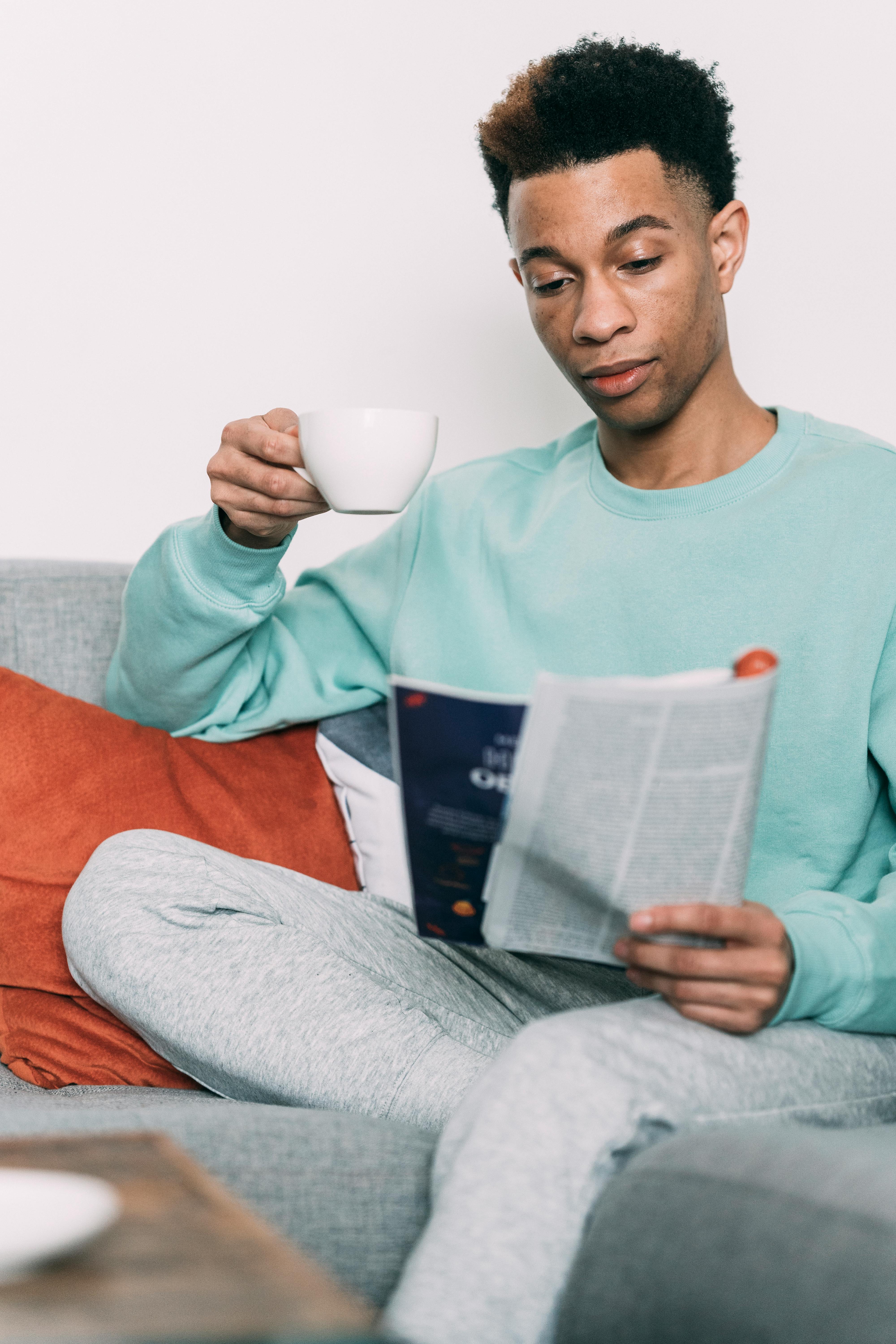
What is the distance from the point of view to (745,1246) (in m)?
0.64

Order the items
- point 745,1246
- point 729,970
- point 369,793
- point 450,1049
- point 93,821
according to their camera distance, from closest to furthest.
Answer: point 745,1246, point 729,970, point 450,1049, point 93,821, point 369,793

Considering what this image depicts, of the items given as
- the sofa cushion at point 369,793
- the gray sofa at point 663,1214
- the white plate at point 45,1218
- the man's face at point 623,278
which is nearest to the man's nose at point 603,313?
the man's face at point 623,278

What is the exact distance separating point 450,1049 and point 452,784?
0.39 meters

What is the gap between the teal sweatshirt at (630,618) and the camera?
1.17 metres

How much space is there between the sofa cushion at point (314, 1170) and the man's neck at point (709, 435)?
789 mm

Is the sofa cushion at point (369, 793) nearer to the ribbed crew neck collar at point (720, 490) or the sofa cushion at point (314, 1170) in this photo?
Answer: the ribbed crew neck collar at point (720, 490)

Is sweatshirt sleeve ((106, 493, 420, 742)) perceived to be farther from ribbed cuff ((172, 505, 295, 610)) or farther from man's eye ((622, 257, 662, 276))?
man's eye ((622, 257, 662, 276))

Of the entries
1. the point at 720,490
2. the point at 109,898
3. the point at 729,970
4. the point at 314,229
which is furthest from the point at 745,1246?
the point at 314,229

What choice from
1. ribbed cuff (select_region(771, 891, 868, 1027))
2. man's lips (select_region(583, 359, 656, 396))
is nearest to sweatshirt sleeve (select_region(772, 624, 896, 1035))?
ribbed cuff (select_region(771, 891, 868, 1027))

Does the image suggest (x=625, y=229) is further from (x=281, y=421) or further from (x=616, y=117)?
(x=281, y=421)

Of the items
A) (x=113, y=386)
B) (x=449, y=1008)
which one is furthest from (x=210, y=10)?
(x=449, y=1008)

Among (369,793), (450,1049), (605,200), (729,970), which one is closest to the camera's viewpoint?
(729,970)

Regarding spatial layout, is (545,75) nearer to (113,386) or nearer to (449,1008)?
(113,386)

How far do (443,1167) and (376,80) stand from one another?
164 centimetres
